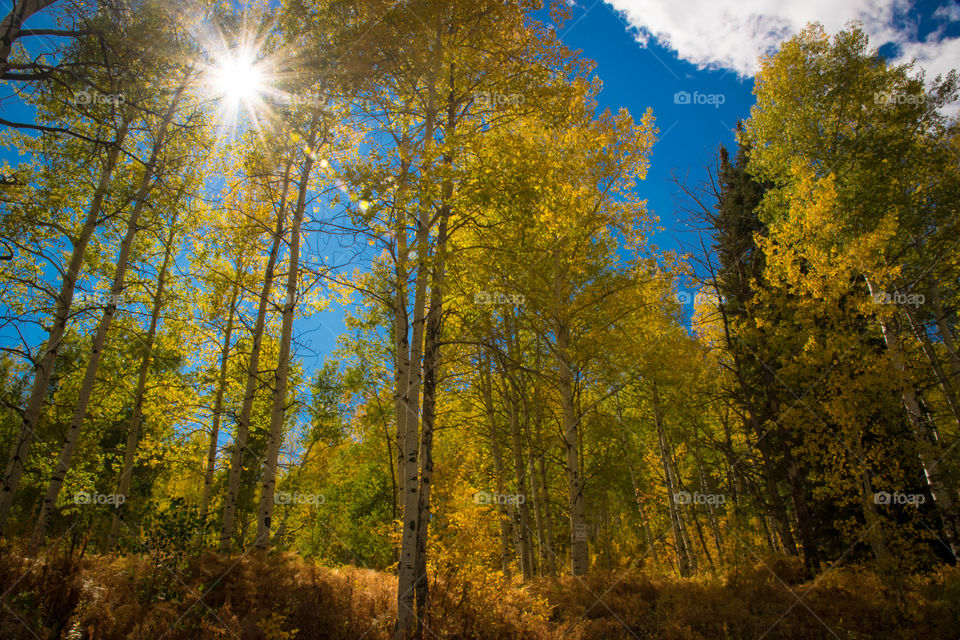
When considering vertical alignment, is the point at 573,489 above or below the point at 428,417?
below

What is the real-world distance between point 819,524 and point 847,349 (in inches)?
232

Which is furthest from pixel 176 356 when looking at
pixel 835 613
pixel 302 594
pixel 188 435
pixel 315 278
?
pixel 835 613

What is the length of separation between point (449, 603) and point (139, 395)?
9.41 meters

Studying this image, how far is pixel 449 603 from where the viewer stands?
619 cm

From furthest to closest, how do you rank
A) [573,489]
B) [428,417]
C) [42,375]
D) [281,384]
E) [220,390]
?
[220,390]
[573,489]
[281,384]
[42,375]
[428,417]

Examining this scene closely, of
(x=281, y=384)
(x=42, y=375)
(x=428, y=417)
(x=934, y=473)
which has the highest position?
(x=281, y=384)

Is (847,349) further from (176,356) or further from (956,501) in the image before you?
(176,356)

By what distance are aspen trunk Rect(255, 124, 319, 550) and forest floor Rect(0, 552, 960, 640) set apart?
2.35 feet

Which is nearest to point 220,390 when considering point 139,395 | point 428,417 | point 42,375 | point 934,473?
point 139,395

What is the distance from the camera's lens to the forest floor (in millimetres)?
4762

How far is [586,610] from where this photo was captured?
709 cm

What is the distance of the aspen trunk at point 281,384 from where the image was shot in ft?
24.1

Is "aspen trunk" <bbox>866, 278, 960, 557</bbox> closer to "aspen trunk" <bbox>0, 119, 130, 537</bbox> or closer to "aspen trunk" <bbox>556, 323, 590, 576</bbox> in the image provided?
"aspen trunk" <bbox>556, 323, 590, 576</bbox>

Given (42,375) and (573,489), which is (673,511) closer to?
(573,489)
